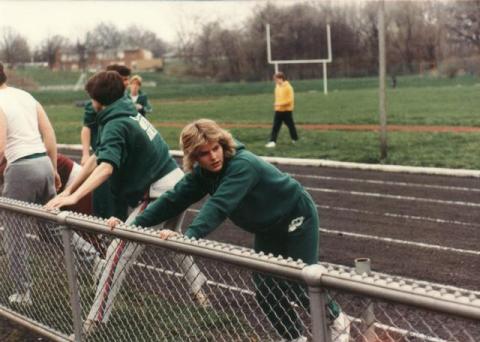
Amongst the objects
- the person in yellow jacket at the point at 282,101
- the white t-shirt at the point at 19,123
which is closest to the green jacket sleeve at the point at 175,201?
the white t-shirt at the point at 19,123

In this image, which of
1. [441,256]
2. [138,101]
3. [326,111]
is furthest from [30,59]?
[441,256]

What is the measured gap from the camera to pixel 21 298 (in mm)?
5375

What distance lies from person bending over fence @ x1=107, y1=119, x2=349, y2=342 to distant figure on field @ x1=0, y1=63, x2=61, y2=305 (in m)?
1.61

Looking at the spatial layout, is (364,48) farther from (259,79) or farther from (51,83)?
(51,83)

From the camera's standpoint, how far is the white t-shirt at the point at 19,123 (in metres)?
5.68

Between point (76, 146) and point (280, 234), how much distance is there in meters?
18.8

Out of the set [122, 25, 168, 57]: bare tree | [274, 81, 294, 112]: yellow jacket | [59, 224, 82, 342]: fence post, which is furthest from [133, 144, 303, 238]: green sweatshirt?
[122, 25, 168, 57]: bare tree

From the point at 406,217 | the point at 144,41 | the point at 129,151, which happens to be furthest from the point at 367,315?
the point at 144,41

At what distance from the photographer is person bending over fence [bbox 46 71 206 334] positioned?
180 inches

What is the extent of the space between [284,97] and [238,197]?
48.2 feet

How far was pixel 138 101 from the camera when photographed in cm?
1230

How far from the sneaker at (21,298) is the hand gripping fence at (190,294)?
0.01m

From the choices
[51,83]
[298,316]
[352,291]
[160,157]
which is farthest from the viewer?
[51,83]

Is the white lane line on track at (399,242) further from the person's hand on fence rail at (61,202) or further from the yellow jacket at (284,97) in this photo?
the yellow jacket at (284,97)
